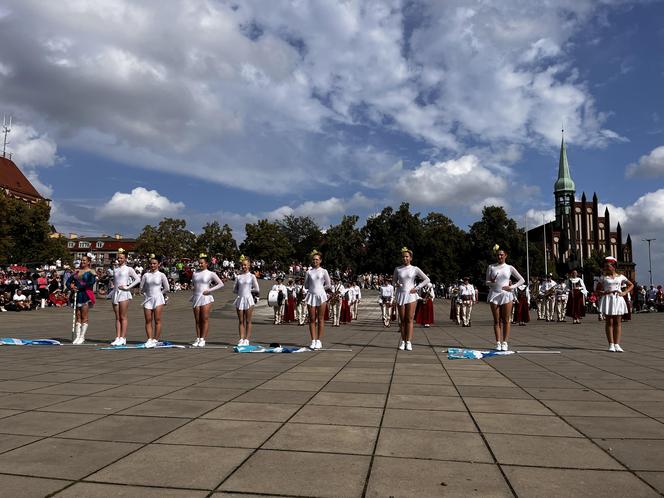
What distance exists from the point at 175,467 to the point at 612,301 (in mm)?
10214

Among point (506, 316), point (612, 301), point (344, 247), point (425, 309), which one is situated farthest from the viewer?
point (344, 247)

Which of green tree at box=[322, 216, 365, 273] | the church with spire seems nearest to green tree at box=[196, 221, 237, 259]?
green tree at box=[322, 216, 365, 273]

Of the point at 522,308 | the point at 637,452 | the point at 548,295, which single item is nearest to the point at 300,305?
the point at 522,308

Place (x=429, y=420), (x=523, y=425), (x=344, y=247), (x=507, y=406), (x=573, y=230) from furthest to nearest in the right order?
(x=573, y=230) < (x=344, y=247) < (x=507, y=406) < (x=429, y=420) < (x=523, y=425)

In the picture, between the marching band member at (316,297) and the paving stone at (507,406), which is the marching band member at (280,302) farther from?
the paving stone at (507,406)

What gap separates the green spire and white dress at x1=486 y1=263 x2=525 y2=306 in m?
118

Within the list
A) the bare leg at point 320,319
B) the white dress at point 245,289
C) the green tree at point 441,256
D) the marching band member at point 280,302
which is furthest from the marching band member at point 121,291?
the green tree at point 441,256

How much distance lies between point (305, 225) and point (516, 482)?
13921 centimetres

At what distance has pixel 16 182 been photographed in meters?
103

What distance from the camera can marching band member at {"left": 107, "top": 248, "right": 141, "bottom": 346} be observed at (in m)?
11.5

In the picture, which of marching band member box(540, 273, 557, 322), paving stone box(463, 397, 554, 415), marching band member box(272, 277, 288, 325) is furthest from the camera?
marching band member box(540, 273, 557, 322)

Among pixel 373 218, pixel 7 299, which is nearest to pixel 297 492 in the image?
pixel 7 299

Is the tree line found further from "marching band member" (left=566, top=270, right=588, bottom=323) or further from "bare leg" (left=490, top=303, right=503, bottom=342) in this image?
"bare leg" (left=490, top=303, right=503, bottom=342)

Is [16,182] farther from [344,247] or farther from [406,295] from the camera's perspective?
[406,295]
